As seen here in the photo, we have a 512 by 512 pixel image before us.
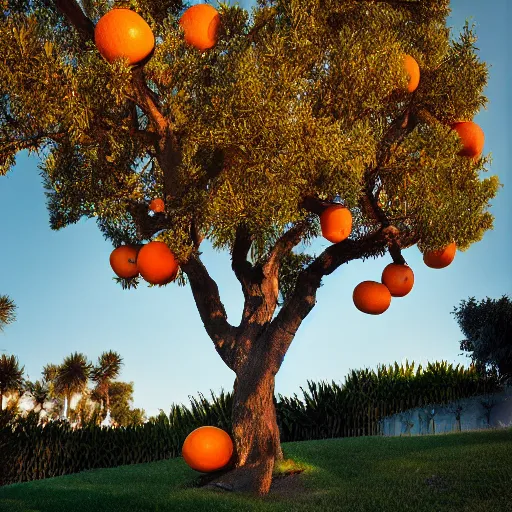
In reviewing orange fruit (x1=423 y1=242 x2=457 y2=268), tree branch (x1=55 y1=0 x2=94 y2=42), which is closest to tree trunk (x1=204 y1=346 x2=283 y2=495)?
orange fruit (x1=423 y1=242 x2=457 y2=268)

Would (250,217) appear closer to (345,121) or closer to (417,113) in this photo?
(345,121)

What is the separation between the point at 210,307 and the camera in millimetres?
10578

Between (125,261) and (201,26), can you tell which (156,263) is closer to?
(125,261)

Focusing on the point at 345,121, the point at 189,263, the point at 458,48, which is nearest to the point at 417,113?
the point at 458,48

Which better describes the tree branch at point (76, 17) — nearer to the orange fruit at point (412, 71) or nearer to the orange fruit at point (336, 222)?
the orange fruit at point (336, 222)

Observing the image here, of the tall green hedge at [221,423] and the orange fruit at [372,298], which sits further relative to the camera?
the tall green hedge at [221,423]

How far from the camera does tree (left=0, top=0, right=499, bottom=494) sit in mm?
8508

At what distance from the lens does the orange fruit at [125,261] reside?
10031 mm

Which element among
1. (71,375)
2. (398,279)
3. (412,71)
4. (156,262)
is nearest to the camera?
(156,262)

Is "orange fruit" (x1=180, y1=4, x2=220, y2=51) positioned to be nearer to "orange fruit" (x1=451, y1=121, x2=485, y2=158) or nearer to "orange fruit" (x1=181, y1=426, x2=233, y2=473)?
"orange fruit" (x1=451, y1=121, x2=485, y2=158)

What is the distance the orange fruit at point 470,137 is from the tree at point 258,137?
192 millimetres

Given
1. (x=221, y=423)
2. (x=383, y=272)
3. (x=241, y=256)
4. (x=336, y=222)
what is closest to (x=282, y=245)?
(x=241, y=256)

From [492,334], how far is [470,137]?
398 inches

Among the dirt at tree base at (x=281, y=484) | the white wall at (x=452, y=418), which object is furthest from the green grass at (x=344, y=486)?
the white wall at (x=452, y=418)
